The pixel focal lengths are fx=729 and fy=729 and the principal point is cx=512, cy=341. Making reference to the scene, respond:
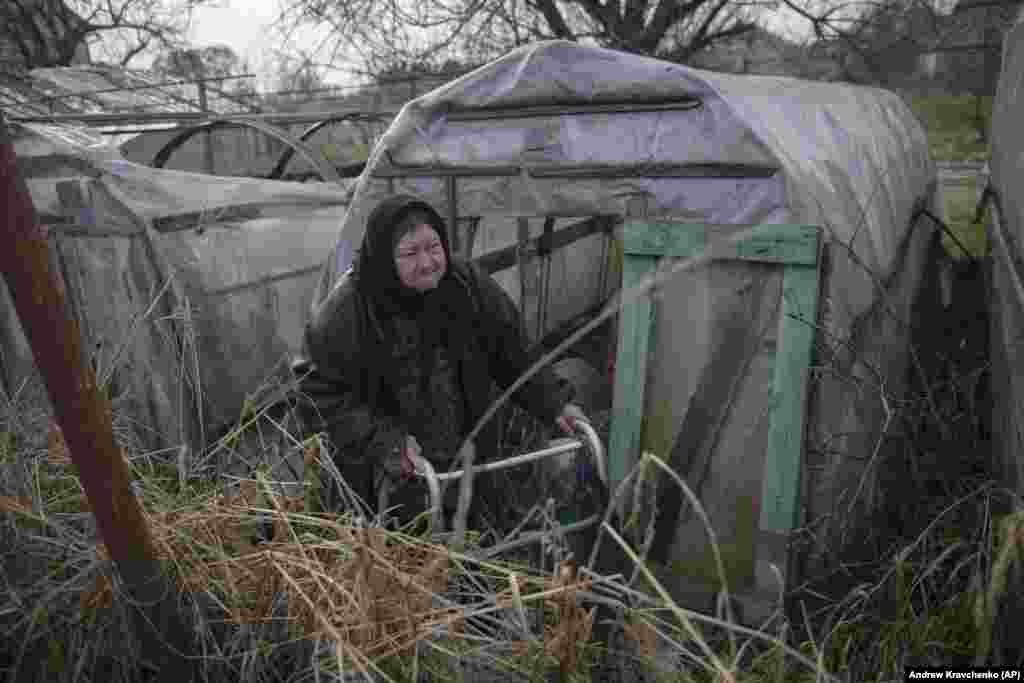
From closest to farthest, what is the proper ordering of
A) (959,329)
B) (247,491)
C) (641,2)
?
(247,491)
(959,329)
(641,2)

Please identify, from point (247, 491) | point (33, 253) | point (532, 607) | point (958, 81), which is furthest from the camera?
point (958, 81)

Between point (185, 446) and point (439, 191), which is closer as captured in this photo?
point (185, 446)

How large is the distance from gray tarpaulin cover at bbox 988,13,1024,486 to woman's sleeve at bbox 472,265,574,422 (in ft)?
5.47

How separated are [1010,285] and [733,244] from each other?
1.93 meters

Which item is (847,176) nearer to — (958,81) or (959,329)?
(959,329)

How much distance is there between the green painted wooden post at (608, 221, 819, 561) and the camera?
307 cm

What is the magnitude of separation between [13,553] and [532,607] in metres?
1.03

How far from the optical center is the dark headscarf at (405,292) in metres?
2.82

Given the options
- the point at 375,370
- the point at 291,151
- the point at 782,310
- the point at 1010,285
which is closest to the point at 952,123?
the point at 291,151

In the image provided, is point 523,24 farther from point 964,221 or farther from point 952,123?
point 952,123

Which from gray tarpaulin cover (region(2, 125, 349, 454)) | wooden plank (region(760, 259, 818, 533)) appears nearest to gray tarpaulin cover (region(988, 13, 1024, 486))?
wooden plank (region(760, 259, 818, 533))

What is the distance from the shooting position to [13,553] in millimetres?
1438

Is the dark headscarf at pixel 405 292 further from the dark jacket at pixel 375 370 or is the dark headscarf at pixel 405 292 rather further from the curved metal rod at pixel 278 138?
the curved metal rod at pixel 278 138

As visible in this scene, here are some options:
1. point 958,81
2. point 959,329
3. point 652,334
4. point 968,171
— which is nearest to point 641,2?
point 959,329
